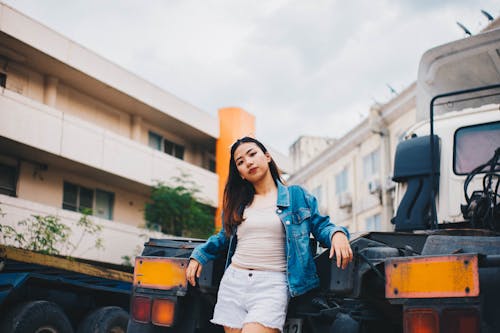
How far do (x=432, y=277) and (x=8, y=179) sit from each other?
16.6 metres

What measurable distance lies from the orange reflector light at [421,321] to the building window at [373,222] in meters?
22.7

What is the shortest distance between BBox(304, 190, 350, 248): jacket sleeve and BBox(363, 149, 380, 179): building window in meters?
22.3

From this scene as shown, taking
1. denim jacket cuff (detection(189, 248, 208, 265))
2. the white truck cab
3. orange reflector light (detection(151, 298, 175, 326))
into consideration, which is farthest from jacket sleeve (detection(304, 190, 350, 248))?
the white truck cab

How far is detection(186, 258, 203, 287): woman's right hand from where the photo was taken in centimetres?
449

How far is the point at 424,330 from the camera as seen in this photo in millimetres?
3824

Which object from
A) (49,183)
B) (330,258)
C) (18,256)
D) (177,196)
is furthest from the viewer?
(177,196)

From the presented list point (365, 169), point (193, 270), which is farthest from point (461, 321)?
point (365, 169)

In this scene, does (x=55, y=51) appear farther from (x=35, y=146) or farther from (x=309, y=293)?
(x=309, y=293)

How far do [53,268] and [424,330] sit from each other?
5312 mm

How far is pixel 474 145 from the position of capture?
6902mm

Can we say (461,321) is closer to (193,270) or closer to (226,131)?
(193,270)

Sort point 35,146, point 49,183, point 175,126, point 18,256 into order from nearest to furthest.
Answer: point 18,256 < point 35,146 < point 49,183 < point 175,126

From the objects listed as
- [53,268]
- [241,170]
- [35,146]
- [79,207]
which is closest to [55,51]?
[35,146]

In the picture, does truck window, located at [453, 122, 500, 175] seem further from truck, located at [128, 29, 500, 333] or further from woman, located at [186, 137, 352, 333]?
woman, located at [186, 137, 352, 333]
